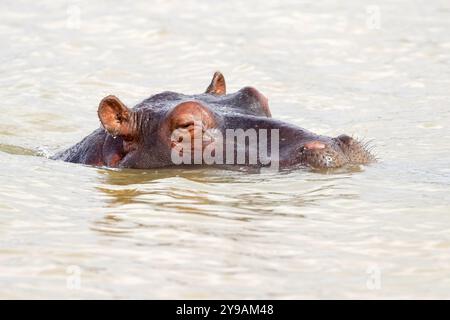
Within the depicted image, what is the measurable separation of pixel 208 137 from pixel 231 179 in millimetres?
408

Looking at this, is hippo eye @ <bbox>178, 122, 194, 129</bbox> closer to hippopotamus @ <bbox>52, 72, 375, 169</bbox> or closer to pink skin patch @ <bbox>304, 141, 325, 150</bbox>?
hippopotamus @ <bbox>52, 72, 375, 169</bbox>

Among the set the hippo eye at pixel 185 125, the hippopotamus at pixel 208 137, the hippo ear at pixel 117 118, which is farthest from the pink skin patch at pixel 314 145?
the hippo ear at pixel 117 118

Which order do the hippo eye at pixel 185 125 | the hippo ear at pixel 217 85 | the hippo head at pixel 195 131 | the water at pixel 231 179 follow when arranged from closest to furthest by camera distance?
the water at pixel 231 179 → the hippo head at pixel 195 131 → the hippo eye at pixel 185 125 → the hippo ear at pixel 217 85

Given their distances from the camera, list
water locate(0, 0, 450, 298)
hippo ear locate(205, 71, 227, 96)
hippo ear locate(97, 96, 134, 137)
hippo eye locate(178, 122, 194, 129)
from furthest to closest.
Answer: hippo ear locate(205, 71, 227, 96) < hippo ear locate(97, 96, 134, 137) < hippo eye locate(178, 122, 194, 129) < water locate(0, 0, 450, 298)

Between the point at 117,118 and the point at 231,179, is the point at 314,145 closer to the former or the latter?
the point at 231,179

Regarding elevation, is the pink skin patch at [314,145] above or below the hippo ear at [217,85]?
below

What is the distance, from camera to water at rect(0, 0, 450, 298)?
6797 millimetres

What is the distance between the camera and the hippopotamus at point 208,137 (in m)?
9.18

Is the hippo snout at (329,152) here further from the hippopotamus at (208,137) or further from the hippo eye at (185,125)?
the hippo eye at (185,125)

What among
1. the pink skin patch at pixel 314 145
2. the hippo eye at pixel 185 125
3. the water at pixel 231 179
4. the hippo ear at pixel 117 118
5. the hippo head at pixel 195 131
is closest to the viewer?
the water at pixel 231 179

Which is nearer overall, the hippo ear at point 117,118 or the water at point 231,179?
the water at point 231,179

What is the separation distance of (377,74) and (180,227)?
9.20 m

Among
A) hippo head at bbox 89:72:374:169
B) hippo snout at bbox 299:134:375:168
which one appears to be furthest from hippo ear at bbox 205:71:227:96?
hippo snout at bbox 299:134:375:168
